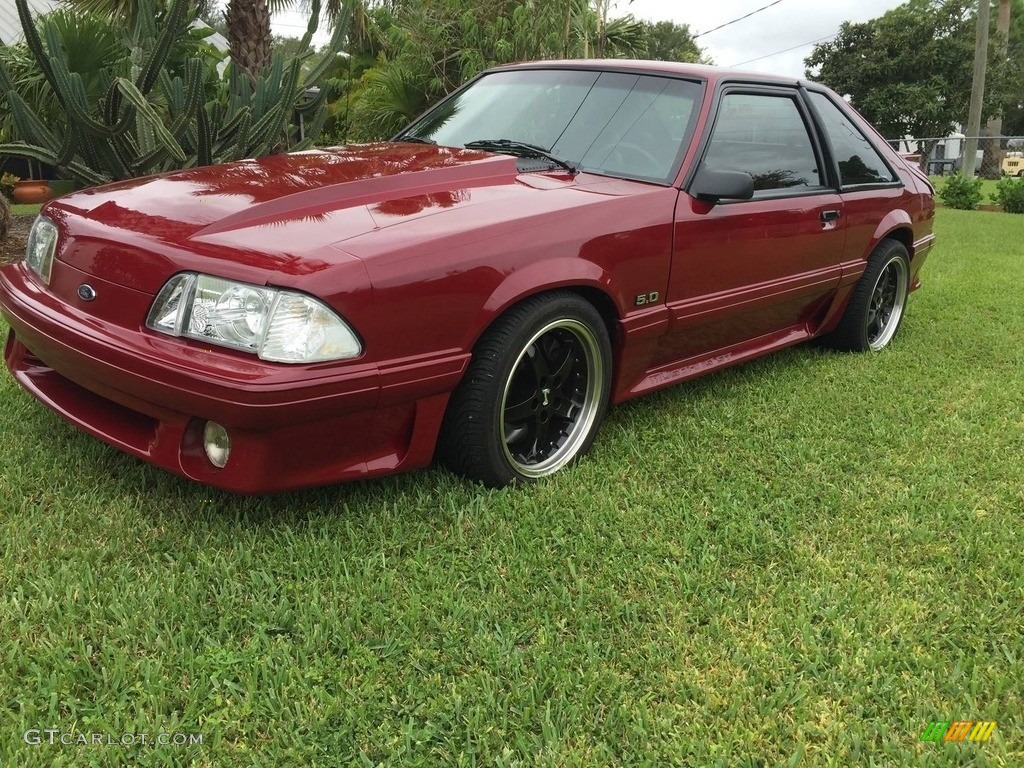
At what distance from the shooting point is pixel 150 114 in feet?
17.0

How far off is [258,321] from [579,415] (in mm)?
1267

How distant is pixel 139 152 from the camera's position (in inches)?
229

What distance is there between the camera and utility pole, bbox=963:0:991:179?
17023 millimetres

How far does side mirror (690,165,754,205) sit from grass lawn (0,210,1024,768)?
3.05 feet

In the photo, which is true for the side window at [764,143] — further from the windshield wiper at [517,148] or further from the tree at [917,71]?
the tree at [917,71]

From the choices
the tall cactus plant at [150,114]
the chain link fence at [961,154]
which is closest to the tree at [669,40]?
the chain link fence at [961,154]

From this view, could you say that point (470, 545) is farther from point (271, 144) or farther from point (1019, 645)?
point (271, 144)

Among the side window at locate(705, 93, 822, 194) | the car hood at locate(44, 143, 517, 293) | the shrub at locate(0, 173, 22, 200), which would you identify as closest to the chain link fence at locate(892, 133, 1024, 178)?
the side window at locate(705, 93, 822, 194)

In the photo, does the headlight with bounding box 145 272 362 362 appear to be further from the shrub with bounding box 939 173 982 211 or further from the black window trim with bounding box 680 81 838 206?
the shrub with bounding box 939 173 982 211

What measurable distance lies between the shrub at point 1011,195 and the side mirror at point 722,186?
1386cm

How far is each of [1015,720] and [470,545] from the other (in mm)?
1391

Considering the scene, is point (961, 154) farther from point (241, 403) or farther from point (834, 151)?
point (241, 403)

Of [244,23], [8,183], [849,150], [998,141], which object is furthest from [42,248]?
[998,141]

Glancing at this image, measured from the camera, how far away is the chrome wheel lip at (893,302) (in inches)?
181
